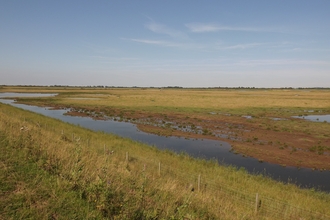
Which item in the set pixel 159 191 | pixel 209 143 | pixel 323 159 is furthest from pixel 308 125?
pixel 159 191

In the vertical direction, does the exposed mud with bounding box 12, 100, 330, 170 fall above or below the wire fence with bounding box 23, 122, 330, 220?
below

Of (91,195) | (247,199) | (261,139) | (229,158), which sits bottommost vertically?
(229,158)

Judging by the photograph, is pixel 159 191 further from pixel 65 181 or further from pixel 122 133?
pixel 122 133

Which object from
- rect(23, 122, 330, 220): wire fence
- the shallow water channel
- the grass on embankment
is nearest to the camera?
the grass on embankment

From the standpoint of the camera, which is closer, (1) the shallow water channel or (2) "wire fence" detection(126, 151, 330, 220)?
(2) "wire fence" detection(126, 151, 330, 220)

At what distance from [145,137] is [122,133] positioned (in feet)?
12.7

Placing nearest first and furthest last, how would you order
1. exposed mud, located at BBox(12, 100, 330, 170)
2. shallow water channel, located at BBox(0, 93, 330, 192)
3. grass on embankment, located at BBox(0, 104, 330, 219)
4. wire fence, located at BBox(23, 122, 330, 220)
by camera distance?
grass on embankment, located at BBox(0, 104, 330, 219)
wire fence, located at BBox(23, 122, 330, 220)
shallow water channel, located at BBox(0, 93, 330, 192)
exposed mud, located at BBox(12, 100, 330, 170)

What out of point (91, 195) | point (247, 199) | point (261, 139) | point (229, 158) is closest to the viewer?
point (91, 195)

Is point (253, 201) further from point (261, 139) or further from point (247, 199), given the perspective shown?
point (261, 139)

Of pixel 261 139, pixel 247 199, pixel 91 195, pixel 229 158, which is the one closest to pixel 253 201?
pixel 247 199

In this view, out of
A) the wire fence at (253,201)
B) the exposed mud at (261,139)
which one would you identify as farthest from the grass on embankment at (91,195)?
the exposed mud at (261,139)

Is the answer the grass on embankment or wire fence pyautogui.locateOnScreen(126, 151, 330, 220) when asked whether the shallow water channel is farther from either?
the grass on embankment

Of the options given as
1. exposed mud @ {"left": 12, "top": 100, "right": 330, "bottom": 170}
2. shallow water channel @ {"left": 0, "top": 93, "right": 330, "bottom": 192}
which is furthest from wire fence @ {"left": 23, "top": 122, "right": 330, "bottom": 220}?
exposed mud @ {"left": 12, "top": 100, "right": 330, "bottom": 170}

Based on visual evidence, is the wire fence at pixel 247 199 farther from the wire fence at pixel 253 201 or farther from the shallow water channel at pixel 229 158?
the shallow water channel at pixel 229 158
